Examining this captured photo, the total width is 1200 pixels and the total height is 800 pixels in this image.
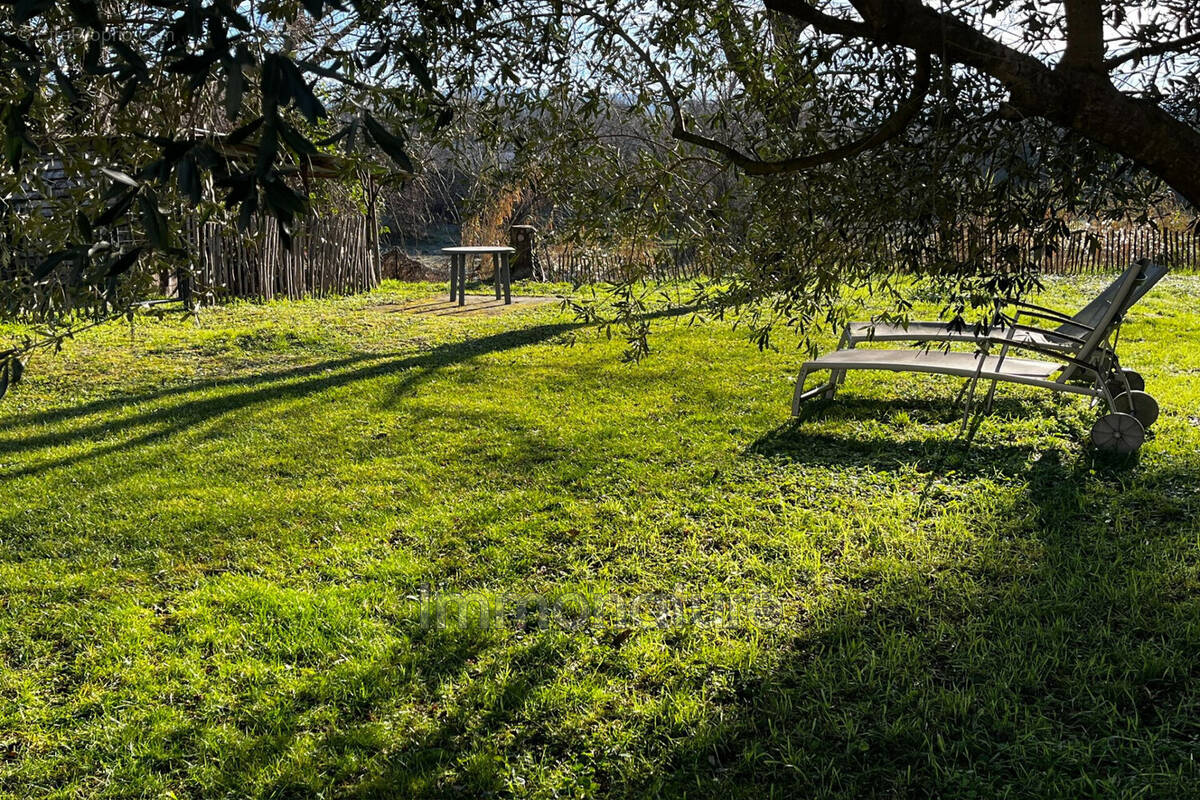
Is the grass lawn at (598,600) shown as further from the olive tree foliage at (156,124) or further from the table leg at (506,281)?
the table leg at (506,281)

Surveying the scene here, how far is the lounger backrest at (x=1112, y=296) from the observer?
5539 millimetres

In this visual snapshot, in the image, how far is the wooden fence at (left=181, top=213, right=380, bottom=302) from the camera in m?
13.4

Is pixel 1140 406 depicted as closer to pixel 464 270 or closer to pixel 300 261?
pixel 464 270

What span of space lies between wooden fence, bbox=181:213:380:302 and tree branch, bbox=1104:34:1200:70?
11478 mm

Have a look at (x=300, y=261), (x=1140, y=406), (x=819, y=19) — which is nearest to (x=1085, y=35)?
(x=819, y=19)

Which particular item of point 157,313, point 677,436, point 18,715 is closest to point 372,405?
point 677,436

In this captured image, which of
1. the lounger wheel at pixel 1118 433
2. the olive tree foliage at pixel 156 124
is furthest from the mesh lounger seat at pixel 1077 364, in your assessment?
the olive tree foliage at pixel 156 124

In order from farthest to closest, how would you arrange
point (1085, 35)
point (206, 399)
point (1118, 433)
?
1. point (206, 399)
2. point (1118, 433)
3. point (1085, 35)

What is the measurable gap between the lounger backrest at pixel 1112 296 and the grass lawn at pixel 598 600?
2.15 ft

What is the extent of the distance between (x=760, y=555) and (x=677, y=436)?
2243mm

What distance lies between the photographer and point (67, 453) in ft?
21.4

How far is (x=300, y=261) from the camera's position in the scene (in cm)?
1478

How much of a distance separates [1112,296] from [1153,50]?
3485 mm

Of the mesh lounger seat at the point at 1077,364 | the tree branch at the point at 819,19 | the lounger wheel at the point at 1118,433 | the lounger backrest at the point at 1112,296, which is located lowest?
the lounger wheel at the point at 1118,433
